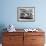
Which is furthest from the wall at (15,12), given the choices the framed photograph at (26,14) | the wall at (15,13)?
the framed photograph at (26,14)

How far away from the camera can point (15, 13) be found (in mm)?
4527

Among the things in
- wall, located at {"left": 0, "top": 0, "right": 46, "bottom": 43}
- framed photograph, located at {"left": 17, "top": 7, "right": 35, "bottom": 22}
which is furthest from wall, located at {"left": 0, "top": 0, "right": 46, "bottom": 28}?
framed photograph, located at {"left": 17, "top": 7, "right": 35, "bottom": 22}

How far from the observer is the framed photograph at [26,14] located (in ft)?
14.8

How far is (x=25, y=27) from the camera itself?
4.58 m

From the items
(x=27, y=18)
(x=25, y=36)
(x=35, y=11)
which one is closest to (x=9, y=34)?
(x=25, y=36)

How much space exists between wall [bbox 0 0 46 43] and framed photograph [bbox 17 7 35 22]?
0.10m

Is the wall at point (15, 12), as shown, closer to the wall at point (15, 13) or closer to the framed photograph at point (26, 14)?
Answer: the wall at point (15, 13)

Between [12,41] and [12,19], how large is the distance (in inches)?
33.4

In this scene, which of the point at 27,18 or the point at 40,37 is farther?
the point at 27,18

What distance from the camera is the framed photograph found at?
4.52m

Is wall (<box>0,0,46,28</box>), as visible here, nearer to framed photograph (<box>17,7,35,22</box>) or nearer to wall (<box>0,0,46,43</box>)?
wall (<box>0,0,46,43</box>)

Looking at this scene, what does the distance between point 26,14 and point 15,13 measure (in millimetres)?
376

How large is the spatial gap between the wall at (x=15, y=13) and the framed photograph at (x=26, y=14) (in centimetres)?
10

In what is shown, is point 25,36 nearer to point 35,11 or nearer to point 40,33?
point 40,33
